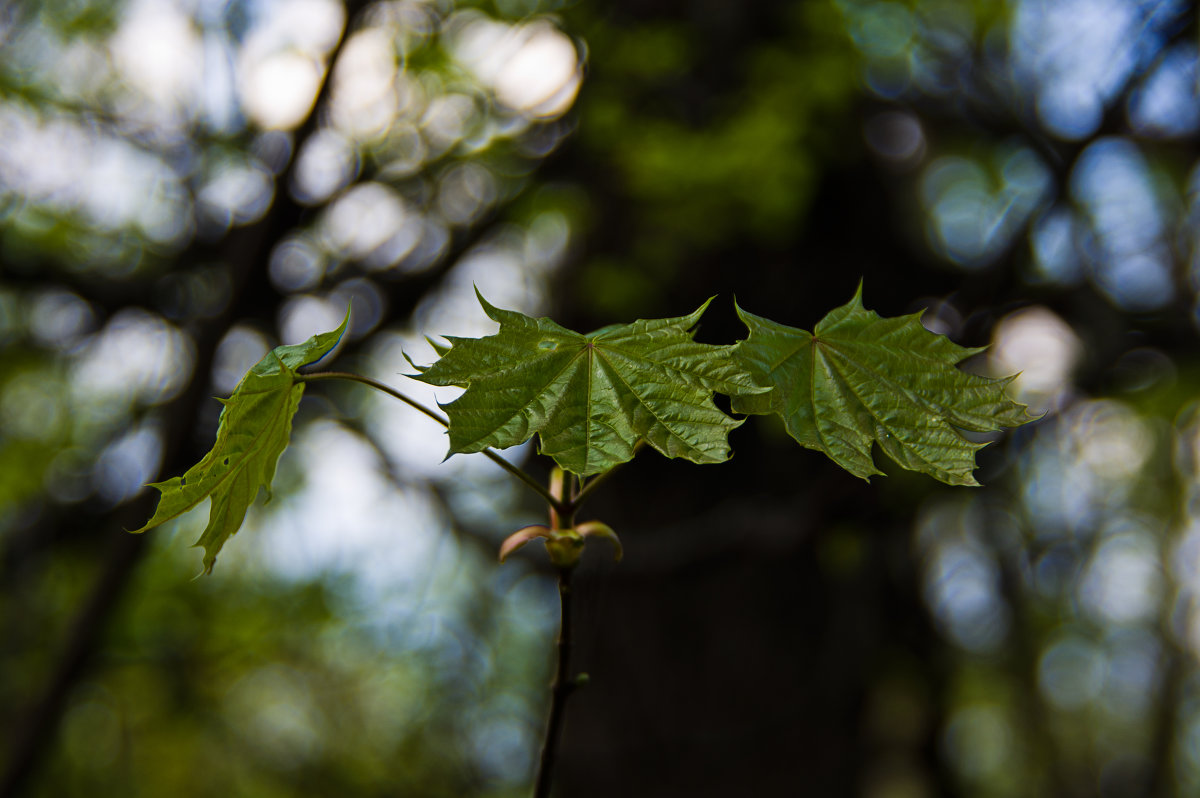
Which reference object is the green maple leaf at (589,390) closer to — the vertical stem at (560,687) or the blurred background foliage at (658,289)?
the vertical stem at (560,687)

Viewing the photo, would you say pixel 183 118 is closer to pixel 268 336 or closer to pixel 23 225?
pixel 268 336

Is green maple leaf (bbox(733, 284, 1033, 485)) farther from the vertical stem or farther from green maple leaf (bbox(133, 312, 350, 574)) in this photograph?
green maple leaf (bbox(133, 312, 350, 574))

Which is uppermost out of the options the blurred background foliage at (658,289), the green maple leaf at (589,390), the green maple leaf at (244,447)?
the green maple leaf at (589,390)

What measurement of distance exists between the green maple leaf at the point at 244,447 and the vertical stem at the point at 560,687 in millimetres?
344

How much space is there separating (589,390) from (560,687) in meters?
0.29

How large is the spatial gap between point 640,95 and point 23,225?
376 centimetres

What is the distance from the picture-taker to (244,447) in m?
0.86

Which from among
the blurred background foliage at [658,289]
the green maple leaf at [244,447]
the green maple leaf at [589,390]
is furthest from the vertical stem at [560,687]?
the blurred background foliage at [658,289]

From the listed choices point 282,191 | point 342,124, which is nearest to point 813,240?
point 342,124

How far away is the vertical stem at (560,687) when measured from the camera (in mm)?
785

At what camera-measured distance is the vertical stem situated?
0.79 m

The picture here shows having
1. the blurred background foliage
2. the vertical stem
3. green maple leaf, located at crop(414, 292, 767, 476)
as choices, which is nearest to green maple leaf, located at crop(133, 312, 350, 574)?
green maple leaf, located at crop(414, 292, 767, 476)

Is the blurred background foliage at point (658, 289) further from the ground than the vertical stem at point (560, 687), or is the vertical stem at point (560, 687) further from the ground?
the vertical stem at point (560, 687)

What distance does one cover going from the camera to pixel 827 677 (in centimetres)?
371
